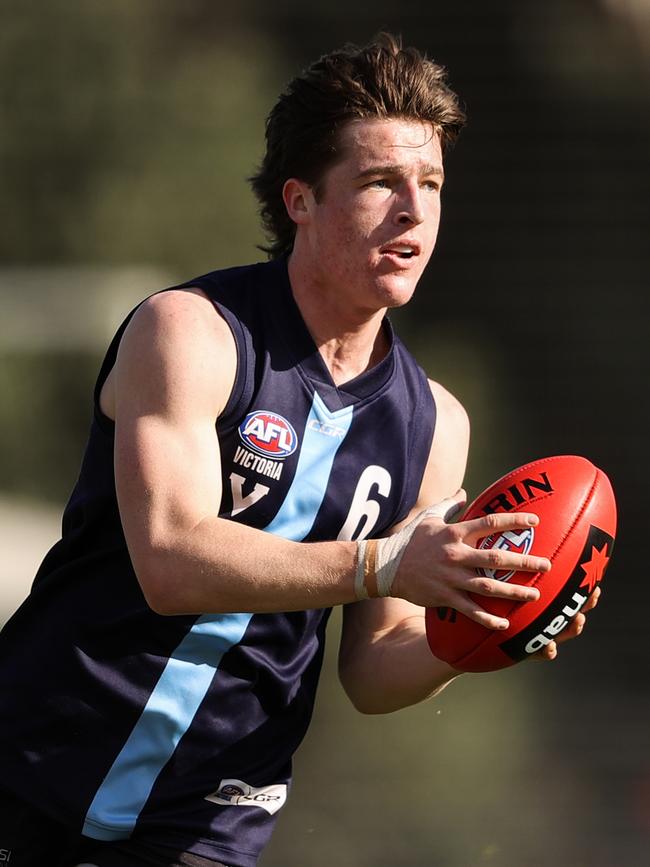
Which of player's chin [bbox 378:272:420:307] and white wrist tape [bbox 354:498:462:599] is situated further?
player's chin [bbox 378:272:420:307]

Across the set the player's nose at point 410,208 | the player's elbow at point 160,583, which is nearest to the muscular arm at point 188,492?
the player's elbow at point 160,583

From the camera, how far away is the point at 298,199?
2.59 m

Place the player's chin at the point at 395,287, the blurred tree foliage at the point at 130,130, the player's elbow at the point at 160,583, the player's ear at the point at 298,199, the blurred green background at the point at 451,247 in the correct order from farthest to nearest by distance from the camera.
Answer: the blurred tree foliage at the point at 130,130 → the blurred green background at the point at 451,247 → the player's ear at the point at 298,199 → the player's chin at the point at 395,287 → the player's elbow at the point at 160,583

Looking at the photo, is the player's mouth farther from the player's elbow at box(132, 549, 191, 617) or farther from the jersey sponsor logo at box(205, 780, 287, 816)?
the jersey sponsor logo at box(205, 780, 287, 816)

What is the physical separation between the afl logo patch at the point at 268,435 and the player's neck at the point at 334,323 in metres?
0.18

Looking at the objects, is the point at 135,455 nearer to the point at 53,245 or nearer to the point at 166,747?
the point at 166,747

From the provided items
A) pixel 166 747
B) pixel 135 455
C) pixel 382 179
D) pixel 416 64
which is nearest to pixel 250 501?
pixel 135 455

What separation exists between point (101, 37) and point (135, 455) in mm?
3237

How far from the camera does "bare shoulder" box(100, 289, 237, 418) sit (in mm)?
2188

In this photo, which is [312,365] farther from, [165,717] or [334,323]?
[165,717]

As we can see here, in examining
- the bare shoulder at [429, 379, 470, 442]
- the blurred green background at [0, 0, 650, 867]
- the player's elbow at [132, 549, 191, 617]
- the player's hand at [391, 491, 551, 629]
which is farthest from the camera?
the blurred green background at [0, 0, 650, 867]

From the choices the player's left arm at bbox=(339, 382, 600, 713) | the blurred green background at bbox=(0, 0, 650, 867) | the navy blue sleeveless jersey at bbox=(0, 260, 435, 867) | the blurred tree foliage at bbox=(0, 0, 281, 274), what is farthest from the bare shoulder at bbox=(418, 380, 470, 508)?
the blurred tree foliage at bbox=(0, 0, 281, 274)

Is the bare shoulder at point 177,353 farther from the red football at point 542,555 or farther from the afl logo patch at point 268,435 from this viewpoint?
the red football at point 542,555

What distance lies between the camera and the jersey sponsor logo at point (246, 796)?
2475 millimetres
